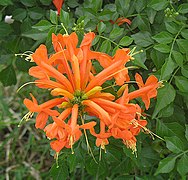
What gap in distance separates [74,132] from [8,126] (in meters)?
2.35

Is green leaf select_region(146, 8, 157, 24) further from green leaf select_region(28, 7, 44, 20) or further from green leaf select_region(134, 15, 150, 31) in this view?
green leaf select_region(28, 7, 44, 20)

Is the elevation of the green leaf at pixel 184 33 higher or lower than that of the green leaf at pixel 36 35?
higher

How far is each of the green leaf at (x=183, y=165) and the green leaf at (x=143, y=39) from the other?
1.38 feet

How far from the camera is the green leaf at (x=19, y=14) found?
1.99 m

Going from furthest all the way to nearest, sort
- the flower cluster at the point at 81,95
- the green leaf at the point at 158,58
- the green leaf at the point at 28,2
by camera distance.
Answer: the green leaf at the point at 28,2, the green leaf at the point at 158,58, the flower cluster at the point at 81,95

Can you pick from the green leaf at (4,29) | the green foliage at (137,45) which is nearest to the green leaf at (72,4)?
the green foliage at (137,45)

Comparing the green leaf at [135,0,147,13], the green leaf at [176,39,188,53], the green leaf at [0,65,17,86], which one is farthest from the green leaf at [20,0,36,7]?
the green leaf at [176,39,188,53]

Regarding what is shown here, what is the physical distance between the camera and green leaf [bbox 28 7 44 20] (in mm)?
1974

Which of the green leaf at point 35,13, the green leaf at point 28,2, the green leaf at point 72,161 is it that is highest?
the green leaf at point 28,2

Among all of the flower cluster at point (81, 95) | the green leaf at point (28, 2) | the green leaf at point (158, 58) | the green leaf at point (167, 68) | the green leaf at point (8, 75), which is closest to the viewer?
the flower cluster at point (81, 95)

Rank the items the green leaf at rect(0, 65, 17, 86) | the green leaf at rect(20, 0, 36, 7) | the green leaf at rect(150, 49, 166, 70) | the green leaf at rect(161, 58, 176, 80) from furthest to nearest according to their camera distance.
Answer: the green leaf at rect(0, 65, 17, 86) → the green leaf at rect(20, 0, 36, 7) → the green leaf at rect(150, 49, 166, 70) → the green leaf at rect(161, 58, 176, 80)

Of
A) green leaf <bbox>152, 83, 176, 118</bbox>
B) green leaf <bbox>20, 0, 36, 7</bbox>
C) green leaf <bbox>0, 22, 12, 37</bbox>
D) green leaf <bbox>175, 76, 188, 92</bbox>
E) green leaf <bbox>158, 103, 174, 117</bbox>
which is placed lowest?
green leaf <bbox>0, 22, 12, 37</bbox>

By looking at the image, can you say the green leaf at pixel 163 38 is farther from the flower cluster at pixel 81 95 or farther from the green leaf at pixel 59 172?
the green leaf at pixel 59 172

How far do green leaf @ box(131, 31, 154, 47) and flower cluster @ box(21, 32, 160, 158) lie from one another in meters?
0.20
